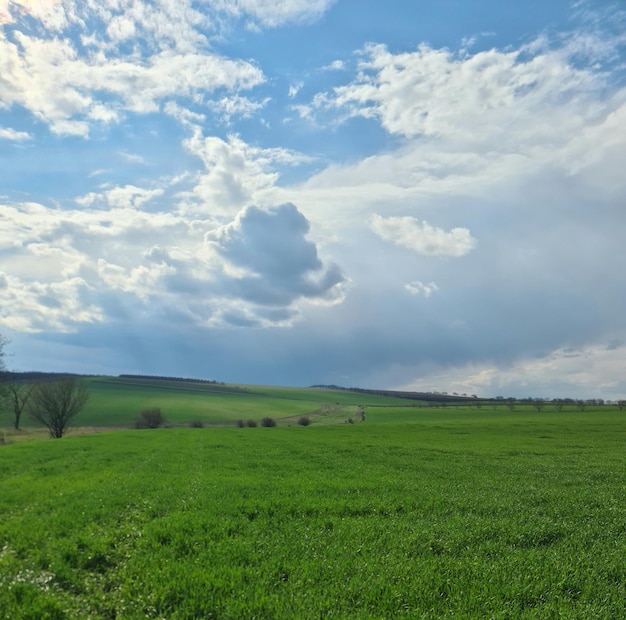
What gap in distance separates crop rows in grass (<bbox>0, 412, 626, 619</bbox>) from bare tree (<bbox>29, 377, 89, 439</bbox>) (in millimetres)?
69065

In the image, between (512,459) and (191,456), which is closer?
(512,459)

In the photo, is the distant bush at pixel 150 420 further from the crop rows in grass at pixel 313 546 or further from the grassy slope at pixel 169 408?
the crop rows in grass at pixel 313 546

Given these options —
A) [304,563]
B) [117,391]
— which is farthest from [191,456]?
[117,391]

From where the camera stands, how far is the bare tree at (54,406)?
265 ft

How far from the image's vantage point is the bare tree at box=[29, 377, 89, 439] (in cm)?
8088

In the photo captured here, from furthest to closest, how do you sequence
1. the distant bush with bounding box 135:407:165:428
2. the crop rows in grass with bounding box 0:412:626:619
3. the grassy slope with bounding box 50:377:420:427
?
the grassy slope with bounding box 50:377:420:427 < the distant bush with bounding box 135:407:165:428 < the crop rows in grass with bounding box 0:412:626:619

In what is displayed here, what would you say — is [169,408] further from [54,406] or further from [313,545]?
[313,545]

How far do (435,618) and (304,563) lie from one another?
124 inches

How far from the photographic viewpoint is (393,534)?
11570 millimetres

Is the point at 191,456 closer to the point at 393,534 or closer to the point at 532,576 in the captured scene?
the point at 393,534

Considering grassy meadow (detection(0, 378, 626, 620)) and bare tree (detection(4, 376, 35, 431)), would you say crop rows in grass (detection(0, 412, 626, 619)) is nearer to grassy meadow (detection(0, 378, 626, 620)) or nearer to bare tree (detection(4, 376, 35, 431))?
grassy meadow (detection(0, 378, 626, 620))

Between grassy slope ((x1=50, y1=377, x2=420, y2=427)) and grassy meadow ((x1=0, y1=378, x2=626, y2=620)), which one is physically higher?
grassy meadow ((x1=0, y1=378, x2=626, y2=620))

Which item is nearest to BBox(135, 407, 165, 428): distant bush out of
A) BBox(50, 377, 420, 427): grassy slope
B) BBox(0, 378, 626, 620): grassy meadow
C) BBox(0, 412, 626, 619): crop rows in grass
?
BBox(50, 377, 420, 427): grassy slope

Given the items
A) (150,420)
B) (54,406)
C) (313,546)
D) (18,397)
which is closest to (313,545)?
(313,546)
